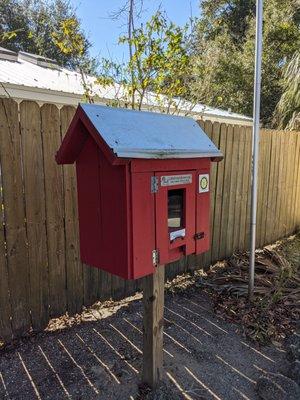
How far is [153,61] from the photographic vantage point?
12.5 feet

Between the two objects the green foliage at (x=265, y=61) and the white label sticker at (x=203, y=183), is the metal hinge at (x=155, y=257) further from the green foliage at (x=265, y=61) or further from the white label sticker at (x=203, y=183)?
the green foliage at (x=265, y=61)

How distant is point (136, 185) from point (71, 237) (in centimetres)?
142

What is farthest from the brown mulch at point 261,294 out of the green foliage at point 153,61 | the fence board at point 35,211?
the green foliage at point 153,61

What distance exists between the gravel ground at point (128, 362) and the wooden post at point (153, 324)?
12 centimetres

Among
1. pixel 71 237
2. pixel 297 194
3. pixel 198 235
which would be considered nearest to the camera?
pixel 198 235

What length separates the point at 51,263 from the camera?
2795mm

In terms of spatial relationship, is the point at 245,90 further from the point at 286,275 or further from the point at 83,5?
the point at 286,275

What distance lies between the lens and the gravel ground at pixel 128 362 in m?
2.16

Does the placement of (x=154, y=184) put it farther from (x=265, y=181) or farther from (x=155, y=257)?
(x=265, y=181)

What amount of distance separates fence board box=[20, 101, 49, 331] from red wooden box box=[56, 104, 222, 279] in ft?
2.44

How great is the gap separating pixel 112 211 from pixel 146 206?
18 centimetres

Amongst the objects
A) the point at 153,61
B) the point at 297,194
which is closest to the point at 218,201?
the point at 153,61

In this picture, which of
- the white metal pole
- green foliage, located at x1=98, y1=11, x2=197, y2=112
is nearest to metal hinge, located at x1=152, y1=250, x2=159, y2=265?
the white metal pole

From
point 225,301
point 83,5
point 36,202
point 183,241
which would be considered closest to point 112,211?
point 183,241
